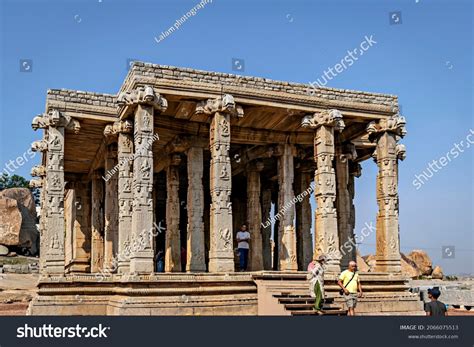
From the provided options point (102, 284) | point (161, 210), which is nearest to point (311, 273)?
point (102, 284)

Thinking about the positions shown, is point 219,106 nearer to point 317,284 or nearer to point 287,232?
point 287,232

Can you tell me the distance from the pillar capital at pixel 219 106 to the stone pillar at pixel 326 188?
3.16 meters

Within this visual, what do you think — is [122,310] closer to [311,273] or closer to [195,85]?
[311,273]

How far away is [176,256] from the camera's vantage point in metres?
22.5

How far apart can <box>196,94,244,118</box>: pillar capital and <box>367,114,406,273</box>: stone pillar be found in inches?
225

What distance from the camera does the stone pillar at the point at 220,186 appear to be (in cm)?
1755

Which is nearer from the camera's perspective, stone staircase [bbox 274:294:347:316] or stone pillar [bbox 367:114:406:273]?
stone staircase [bbox 274:294:347:316]

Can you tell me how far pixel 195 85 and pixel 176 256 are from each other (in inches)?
296

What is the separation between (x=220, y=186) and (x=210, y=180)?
535mm

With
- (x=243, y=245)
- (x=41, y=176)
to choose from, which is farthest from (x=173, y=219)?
(x=41, y=176)

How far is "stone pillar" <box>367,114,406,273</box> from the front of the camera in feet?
66.9

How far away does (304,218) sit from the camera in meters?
25.2

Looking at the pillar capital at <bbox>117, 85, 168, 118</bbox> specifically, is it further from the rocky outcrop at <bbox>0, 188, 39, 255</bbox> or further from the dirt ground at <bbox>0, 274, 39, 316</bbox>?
the rocky outcrop at <bbox>0, 188, 39, 255</bbox>

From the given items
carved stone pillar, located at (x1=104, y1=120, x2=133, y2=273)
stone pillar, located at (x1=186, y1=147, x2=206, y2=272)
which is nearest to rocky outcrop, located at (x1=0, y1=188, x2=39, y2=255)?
carved stone pillar, located at (x1=104, y1=120, x2=133, y2=273)
